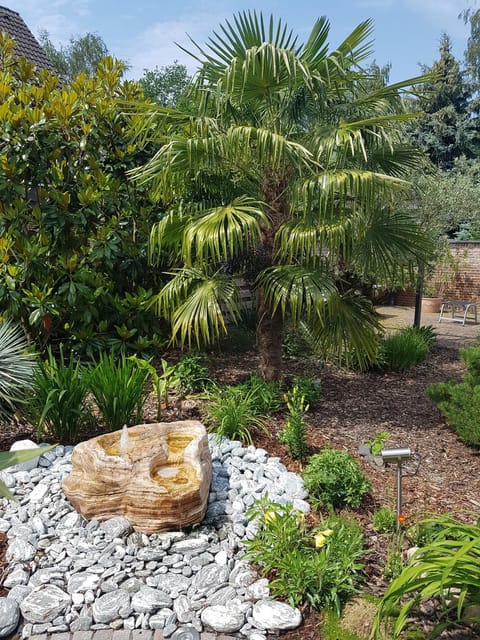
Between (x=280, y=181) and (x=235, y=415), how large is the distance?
2108 millimetres

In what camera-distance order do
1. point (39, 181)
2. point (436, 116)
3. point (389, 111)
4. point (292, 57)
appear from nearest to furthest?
1. point (292, 57)
2. point (389, 111)
3. point (39, 181)
4. point (436, 116)

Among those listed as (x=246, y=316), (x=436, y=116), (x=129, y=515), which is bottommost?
(x=129, y=515)

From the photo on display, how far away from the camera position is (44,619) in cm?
218

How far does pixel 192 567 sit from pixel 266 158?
2962mm

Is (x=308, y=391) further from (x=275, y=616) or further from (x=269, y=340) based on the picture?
(x=275, y=616)

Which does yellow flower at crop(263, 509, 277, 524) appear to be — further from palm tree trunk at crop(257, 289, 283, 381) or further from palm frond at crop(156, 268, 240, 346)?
palm tree trunk at crop(257, 289, 283, 381)

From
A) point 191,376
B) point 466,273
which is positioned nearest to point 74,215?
point 191,376

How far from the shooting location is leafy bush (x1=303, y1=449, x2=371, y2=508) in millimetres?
2945

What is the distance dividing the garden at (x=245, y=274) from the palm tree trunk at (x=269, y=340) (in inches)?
0.8

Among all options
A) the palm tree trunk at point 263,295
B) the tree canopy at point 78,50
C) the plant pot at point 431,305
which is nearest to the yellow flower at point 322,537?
the palm tree trunk at point 263,295

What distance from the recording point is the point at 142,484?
2691mm

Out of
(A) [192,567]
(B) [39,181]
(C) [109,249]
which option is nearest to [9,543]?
(A) [192,567]

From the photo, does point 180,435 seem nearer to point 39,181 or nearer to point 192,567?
point 192,567

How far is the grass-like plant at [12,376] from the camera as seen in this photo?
3.78 m
